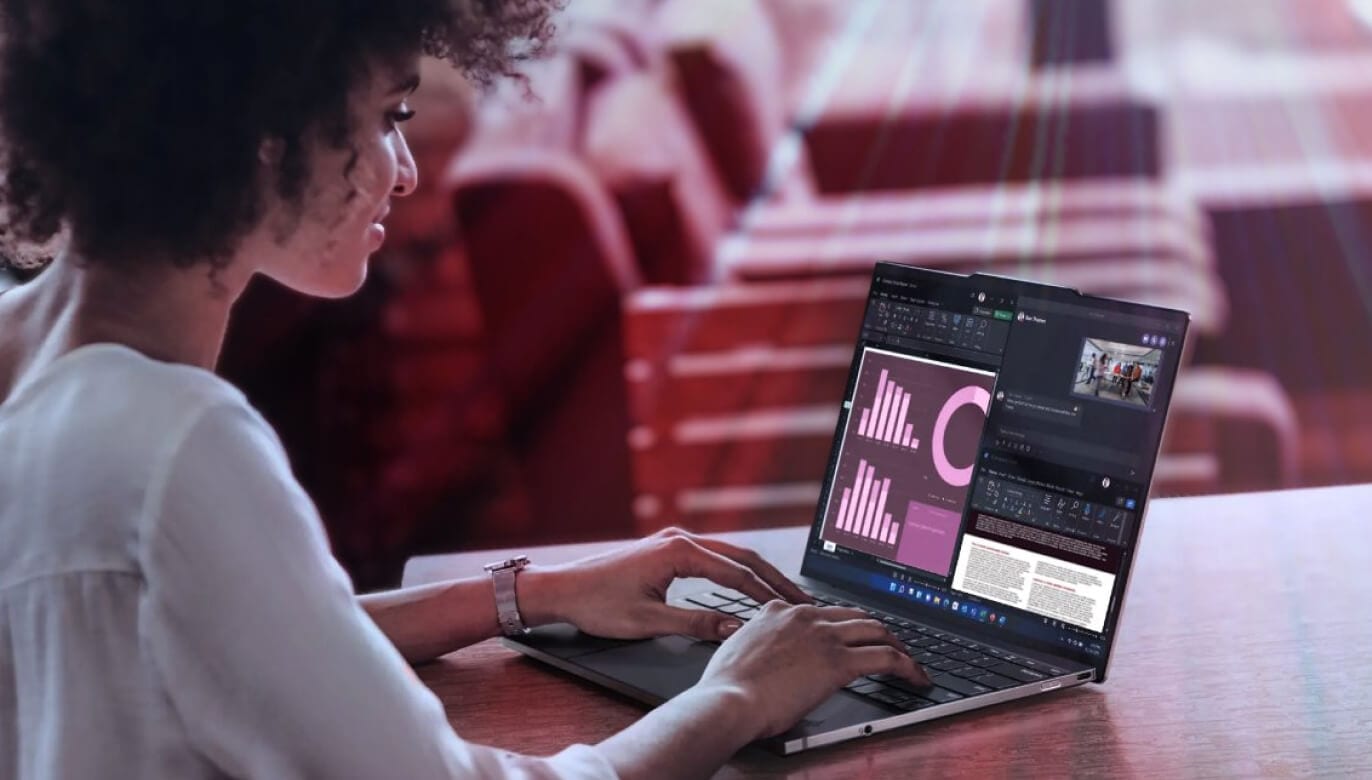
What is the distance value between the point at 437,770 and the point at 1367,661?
2.33 ft

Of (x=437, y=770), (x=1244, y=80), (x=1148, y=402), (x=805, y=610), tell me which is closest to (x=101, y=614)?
(x=437, y=770)

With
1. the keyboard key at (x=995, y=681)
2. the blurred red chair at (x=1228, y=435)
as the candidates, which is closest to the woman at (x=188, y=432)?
the keyboard key at (x=995, y=681)

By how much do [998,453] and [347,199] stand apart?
0.57 metres

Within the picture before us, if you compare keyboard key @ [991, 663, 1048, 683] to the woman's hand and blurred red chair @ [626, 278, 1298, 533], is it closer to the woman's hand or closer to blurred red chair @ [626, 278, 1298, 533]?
the woman's hand

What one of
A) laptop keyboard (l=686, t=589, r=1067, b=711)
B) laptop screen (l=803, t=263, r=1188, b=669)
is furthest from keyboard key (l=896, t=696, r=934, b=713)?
laptop screen (l=803, t=263, r=1188, b=669)

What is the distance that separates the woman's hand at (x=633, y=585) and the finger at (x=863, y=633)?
0.15 meters

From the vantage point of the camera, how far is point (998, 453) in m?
1.24

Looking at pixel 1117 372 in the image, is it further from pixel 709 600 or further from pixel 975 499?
pixel 709 600

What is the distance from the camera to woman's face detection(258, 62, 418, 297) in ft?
2.93

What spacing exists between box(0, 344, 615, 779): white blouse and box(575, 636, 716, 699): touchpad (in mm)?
310

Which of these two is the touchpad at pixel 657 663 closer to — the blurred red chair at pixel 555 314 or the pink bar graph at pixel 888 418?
the pink bar graph at pixel 888 418

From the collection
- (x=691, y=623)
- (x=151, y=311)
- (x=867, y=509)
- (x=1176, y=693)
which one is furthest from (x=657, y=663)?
(x=151, y=311)

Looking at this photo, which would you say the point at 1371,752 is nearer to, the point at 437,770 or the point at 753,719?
the point at 753,719

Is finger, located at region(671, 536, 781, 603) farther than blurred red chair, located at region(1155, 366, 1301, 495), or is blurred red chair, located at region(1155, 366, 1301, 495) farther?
blurred red chair, located at region(1155, 366, 1301, 495)
